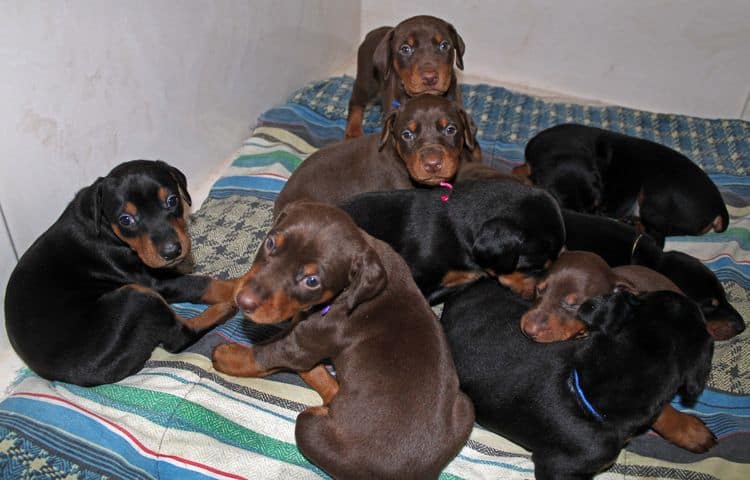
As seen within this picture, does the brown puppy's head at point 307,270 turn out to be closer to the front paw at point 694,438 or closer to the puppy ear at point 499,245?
the puppy ear at point 499,245

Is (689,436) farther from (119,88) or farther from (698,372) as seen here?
(119,88)

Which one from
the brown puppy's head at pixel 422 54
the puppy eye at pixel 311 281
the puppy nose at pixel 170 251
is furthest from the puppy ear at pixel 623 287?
the puppy nose at pixel 170 251

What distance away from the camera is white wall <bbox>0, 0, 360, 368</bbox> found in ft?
11.7

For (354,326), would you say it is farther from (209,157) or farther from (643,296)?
(209,157)

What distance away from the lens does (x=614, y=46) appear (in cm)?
695

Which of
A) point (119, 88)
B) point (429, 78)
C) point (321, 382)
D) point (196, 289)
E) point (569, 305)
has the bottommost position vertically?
point (321, 382)

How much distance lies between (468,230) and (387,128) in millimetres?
954

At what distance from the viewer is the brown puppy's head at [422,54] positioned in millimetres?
4730

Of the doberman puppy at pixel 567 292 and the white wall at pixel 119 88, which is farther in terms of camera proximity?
the white wall at pixel 119 88

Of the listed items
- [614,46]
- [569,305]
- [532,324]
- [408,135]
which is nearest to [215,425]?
[532,324]

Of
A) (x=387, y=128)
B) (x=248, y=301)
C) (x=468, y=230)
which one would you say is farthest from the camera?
(x=387, y=128)

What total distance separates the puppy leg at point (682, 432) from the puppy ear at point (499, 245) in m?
1.09

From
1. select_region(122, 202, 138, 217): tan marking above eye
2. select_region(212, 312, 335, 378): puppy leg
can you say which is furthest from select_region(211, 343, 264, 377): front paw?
select_region(122, 202, 138, 217): tan marking above eye

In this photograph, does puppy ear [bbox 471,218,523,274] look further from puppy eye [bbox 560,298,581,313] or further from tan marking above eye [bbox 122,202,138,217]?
tan marking above eye [bbox 122,202,138,217]
